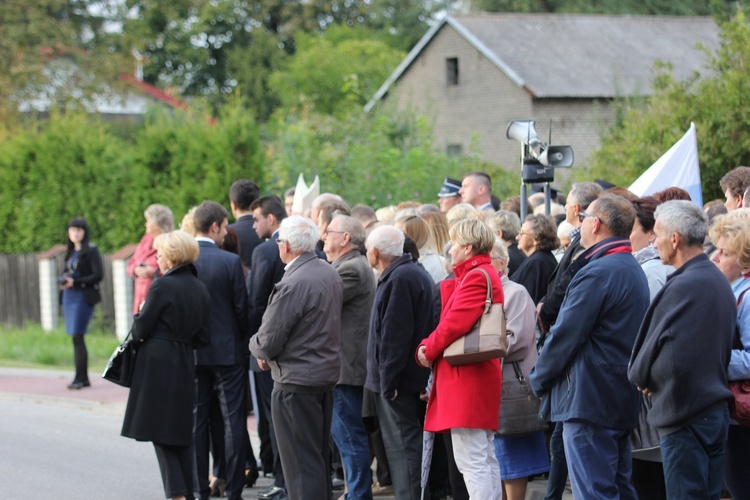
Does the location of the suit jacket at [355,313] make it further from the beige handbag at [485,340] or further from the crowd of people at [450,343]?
the beige handbag at [485,340]

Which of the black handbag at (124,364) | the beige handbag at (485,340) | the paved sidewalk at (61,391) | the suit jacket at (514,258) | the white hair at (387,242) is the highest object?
the white hair at (387,242)

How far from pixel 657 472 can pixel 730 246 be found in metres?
1.84

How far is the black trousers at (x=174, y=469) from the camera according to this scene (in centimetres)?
750

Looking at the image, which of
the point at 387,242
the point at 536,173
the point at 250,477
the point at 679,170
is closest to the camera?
the point at 387,242

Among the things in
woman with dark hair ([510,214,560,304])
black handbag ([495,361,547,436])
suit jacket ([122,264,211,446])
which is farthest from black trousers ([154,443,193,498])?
woman with dark hair ([510,214,560,304])

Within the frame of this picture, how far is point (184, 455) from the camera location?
301 inches

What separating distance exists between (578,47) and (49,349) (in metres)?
29.3

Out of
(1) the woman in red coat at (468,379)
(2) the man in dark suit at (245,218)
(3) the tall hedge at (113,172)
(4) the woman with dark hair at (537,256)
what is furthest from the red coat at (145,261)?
(3) the tall hedge at (113,172)

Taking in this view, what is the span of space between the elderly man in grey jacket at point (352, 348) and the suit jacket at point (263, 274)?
0.56 meters

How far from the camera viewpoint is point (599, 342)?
5863 millimetres

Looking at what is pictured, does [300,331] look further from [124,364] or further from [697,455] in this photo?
[697,455]

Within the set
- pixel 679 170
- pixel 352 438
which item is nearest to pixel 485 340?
pixel 352 438

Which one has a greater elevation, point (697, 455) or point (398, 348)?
point (398, 348)

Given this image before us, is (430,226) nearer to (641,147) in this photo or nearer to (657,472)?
(657,472)
